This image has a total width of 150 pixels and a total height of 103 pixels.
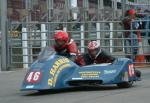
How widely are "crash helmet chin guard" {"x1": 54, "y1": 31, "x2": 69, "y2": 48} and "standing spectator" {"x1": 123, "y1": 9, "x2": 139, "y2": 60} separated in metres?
6.33

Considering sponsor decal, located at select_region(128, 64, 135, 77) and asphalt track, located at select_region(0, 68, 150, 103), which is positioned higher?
sponsor decal, located at select_region(128, 64, 135, 77)

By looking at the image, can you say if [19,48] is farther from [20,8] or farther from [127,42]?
[127,42]

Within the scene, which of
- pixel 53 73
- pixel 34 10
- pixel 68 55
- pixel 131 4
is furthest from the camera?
pixel 131 4

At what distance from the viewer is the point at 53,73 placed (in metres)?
10.9

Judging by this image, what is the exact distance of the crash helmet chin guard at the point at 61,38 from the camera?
1158 centimetres

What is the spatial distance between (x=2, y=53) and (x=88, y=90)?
6554 mm

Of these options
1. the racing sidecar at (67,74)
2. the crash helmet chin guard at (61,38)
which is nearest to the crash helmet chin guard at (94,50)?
the racing sidecar at (67,74)

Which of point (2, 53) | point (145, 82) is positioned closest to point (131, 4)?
point (2, 53)

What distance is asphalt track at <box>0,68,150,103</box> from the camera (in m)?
9.80

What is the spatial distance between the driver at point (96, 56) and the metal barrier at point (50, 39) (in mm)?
5695

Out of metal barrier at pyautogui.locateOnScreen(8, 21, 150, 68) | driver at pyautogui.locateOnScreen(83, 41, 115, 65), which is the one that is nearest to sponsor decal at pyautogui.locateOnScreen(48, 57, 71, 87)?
driver at pyautogui.locateOnScreen(83, 41, 115, 65)

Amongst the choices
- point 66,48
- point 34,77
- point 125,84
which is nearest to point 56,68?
point 34,77

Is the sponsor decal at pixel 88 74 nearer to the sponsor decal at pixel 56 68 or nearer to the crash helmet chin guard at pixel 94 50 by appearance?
the sponsor decal at pixel 56 68

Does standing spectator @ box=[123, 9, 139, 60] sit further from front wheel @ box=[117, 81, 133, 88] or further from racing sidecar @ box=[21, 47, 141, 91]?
racing sidecar @ box=[21, 47, 141, 91]
